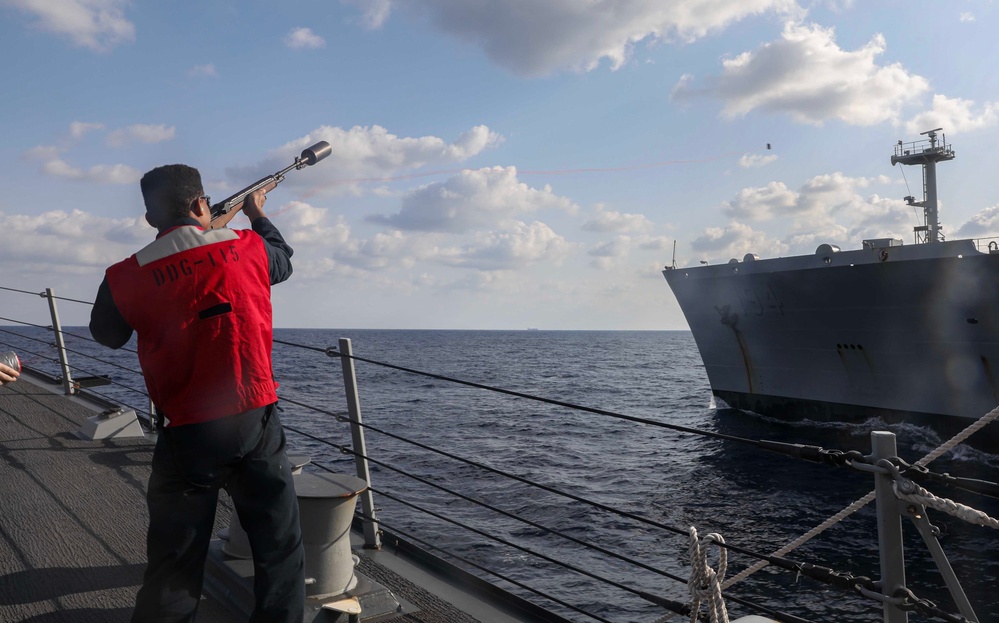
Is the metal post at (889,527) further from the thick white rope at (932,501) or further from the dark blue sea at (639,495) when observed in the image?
the dark blue sea at (639,495)

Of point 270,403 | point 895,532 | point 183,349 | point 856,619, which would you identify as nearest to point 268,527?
point 270,403

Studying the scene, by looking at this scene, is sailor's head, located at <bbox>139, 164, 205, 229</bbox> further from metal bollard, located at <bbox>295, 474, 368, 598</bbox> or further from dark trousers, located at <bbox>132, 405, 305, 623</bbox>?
metal bollard, located at <bbox>295, 474, 368, 598</bbox>

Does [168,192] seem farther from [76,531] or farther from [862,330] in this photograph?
[862,330]

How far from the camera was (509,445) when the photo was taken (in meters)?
20.6

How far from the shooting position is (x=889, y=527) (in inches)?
74.1

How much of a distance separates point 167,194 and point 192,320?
1.48 feet

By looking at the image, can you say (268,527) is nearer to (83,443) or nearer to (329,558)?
(329,558)

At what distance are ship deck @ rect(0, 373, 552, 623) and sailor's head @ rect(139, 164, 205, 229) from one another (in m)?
1.81

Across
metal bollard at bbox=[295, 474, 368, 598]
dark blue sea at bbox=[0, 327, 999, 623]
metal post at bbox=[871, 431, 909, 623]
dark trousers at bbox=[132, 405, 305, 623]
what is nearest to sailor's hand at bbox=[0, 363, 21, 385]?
dark trousers at bbox=[132, 405, 305, 623]

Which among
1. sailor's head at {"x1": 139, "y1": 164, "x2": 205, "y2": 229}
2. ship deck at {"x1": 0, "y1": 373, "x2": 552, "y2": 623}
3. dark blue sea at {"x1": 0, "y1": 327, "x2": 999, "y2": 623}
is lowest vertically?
dark blue sea at {"x1": 0, "y1": 327, "x2": 999, "y2": 623}

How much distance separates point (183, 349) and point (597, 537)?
36.2 feet

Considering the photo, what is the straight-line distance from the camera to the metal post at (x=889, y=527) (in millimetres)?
1882

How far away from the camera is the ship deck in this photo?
3067mm

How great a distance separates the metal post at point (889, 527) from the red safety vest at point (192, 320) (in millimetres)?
1892
